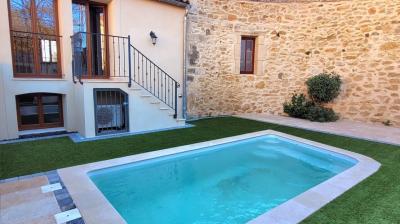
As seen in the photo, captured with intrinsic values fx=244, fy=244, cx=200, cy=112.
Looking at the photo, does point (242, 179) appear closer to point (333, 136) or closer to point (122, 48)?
point (333, 136)

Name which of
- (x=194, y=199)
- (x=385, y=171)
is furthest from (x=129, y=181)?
(x=385, y=171)

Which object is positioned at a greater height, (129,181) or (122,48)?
(122,48)

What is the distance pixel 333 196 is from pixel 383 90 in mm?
5869

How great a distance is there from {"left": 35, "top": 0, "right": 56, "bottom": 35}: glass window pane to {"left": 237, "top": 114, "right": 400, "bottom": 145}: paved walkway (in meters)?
6.04

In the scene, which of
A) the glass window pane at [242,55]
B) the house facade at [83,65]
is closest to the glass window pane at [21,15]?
the house facade at [83,65]

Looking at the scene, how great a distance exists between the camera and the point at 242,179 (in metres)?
3.86

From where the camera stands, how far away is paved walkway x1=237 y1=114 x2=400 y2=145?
18.7 ft

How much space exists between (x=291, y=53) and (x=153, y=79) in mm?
4998

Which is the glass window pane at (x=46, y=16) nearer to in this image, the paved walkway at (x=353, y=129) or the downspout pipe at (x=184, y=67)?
the downspout pipe at (x=184, y=67)

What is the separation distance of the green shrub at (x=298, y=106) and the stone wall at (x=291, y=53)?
0.36m

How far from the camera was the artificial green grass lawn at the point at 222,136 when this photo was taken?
258cm

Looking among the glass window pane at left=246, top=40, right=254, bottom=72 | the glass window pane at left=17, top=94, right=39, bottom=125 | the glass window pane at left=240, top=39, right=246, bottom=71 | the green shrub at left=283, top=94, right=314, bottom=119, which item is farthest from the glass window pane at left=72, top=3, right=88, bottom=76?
the green shrub at left=283, top=94, right=314, bottom=119

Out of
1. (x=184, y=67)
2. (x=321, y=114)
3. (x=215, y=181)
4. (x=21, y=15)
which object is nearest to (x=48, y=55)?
(x=21, y=15)

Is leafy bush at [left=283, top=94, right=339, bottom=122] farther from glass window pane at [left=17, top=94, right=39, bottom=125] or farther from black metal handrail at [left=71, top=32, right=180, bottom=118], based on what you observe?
glass window pane at [left=17, top=94, right=39, bottom=125]
